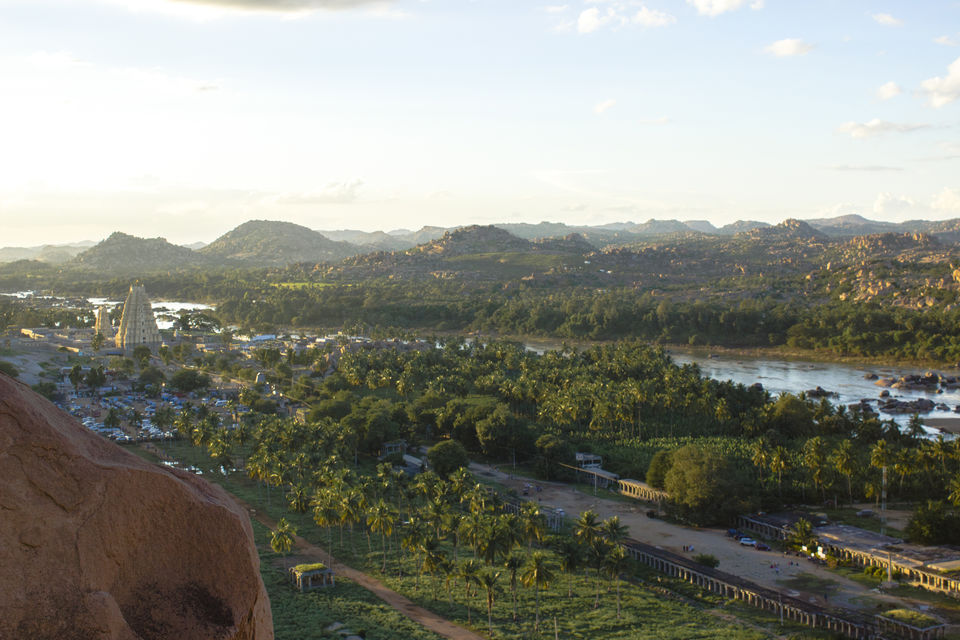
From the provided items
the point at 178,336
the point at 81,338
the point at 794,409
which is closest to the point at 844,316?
the point at 794,409

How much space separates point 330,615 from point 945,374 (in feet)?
305

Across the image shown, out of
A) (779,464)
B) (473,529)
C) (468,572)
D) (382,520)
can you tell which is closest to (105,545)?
(468,572)

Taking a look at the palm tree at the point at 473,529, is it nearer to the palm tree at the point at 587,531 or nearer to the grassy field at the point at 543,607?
the grassy field at the point at 543,607

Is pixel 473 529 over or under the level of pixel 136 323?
under

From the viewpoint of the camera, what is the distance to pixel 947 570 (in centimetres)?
3691

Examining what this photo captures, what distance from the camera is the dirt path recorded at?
3144 centimetres

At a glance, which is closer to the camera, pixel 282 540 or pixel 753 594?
pixel 753 594

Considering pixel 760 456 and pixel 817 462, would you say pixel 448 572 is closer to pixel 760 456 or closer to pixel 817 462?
pixel 760 456

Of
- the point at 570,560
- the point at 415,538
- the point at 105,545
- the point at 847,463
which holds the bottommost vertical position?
the point at 570,560

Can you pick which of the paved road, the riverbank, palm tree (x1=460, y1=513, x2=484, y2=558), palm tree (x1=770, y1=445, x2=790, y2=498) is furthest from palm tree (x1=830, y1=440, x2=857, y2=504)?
the riverbank

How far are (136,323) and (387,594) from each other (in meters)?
82.5

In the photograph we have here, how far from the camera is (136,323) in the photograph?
351 ft

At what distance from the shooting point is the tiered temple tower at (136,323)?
106 meters

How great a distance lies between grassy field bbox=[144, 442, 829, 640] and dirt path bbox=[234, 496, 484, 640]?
17.3 inches
